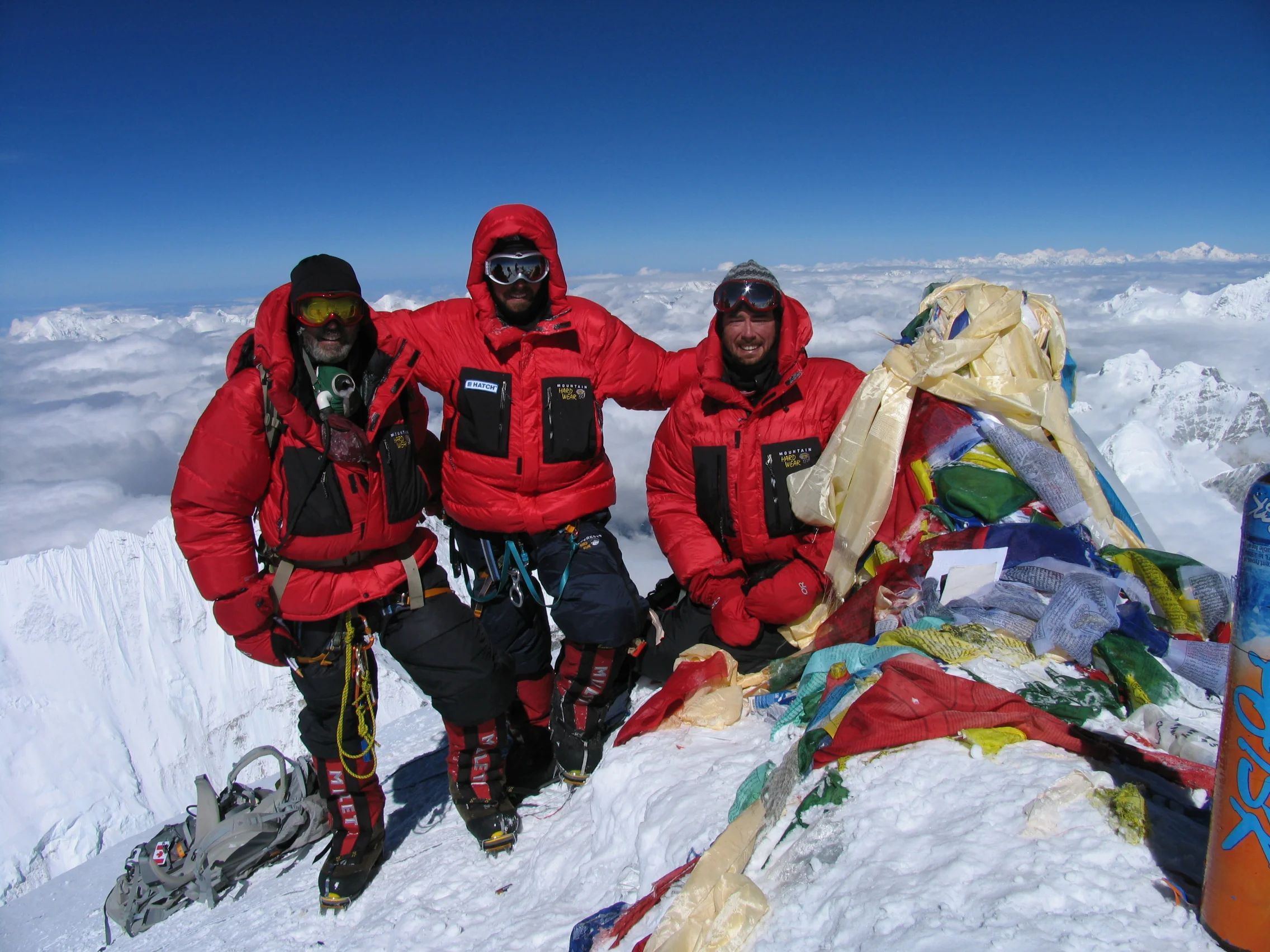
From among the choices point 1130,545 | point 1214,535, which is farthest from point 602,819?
point 1214,535

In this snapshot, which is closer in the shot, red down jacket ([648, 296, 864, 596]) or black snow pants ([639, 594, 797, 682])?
red down jacket ([648, 296, 864, 596])

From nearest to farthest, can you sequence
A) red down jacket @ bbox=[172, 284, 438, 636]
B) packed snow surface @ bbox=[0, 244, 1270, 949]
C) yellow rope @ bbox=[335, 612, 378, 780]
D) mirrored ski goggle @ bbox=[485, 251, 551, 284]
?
1. packed snow surface @ bbox=[0, 244, 1270, 949]
2. red down jacket @ bbox=[172, 284, 438, 636]
3. yellow rope @ bbox=[335, 612, 378, 780]
4. mirrored ski goggle @ bbox=[485, 251, 551, 284]

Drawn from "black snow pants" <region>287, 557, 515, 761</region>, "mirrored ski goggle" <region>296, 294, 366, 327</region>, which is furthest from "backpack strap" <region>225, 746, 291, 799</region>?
"mirrored ski goggle" <region>296, 294, 366, 327</region>

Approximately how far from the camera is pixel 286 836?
4.20 meters

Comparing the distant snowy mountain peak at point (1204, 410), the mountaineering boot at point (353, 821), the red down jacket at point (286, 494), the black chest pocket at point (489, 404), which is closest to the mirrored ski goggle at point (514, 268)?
the black chest pocket at point (489, 404)

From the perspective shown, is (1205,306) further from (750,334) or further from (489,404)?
(489,404)

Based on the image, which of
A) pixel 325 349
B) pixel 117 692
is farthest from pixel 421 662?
pixel 117 692

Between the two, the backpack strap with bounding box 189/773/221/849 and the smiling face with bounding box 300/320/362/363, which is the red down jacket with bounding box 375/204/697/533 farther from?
the backpack strap with bounding box 189/773/221/849

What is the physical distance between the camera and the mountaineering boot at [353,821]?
3613 millimetres

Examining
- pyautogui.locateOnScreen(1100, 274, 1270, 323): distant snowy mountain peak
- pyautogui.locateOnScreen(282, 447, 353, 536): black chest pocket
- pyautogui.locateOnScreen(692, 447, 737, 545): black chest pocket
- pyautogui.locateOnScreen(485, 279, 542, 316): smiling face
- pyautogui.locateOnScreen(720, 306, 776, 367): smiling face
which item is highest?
pyautogui.locateOnScreen(485, 279, 542, 316): smiling face

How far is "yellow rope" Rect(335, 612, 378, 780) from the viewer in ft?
11.6

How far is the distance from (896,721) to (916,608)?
1.45 metres

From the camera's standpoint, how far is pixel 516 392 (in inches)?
149

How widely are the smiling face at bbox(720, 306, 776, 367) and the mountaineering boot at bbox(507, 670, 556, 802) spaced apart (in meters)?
2.41
